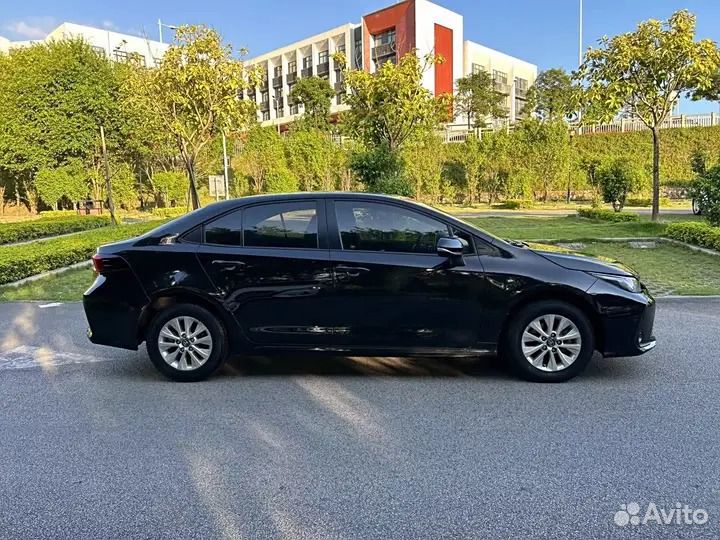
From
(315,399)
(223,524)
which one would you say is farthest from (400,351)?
(223,524)

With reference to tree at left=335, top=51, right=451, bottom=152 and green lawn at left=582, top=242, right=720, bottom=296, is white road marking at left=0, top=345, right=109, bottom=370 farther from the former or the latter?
tree at left=335, top=51, right=451, bottom=152

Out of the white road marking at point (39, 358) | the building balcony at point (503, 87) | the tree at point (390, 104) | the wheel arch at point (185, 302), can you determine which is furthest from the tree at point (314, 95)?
the wheel arch at point (185, 302)

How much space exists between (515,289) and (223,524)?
2802mm

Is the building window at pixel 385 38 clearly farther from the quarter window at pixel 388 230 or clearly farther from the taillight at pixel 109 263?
the taillight at pixel 109 263

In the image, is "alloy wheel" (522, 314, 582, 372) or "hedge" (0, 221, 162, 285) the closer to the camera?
"alloy wheel" (522, 314, 582, 372)

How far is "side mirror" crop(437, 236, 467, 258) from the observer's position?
14.8ft

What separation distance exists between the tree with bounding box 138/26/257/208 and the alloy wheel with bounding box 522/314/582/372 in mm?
16889

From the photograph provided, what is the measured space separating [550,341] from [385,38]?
5691cm

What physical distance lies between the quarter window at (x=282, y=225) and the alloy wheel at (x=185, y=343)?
0.82 meters

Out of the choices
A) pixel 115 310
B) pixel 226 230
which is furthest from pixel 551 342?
pixel 115 310

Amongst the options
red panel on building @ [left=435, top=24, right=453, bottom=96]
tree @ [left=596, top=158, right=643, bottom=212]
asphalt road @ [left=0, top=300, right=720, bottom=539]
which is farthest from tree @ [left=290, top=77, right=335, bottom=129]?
asphalt road @ [left=0, top=300, right=720, bottom=539]

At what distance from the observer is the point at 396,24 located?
Result: 54.6 m

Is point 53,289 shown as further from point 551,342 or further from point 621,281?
point 621,281

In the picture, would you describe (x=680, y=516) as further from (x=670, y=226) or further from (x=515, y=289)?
(x=670, y=226)
